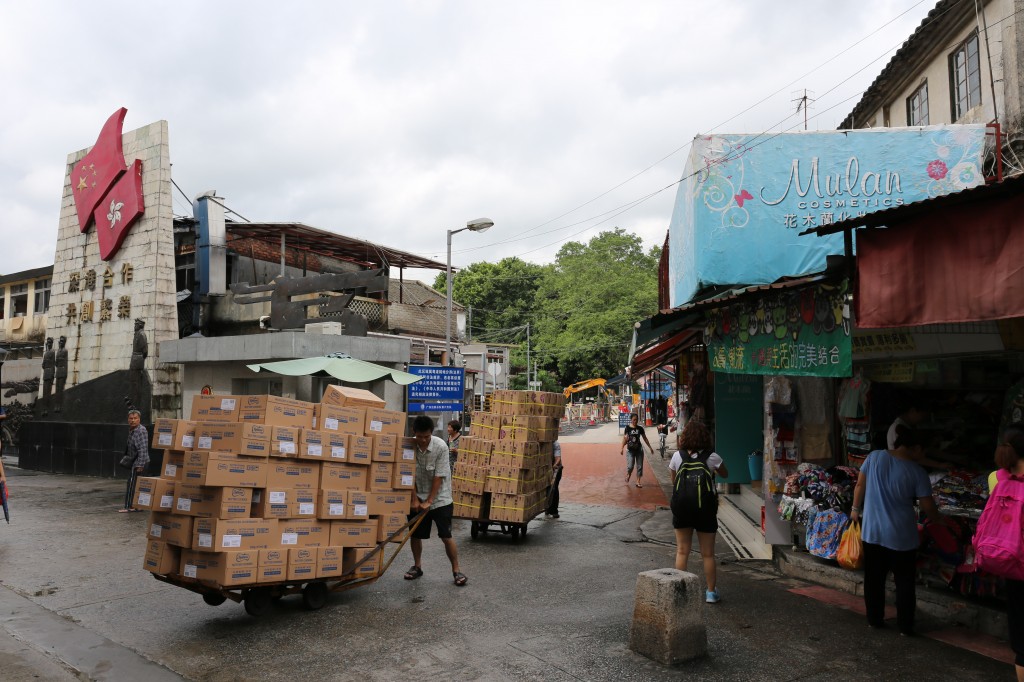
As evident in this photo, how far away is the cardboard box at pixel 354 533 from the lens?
617 centimetres

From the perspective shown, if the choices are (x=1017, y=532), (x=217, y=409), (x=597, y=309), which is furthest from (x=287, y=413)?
(x=597, y=309)

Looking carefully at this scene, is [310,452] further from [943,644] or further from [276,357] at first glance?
[276,357]

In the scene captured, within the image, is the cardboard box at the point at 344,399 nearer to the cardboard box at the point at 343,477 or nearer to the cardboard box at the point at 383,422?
the cardboard box at the point at 383,422

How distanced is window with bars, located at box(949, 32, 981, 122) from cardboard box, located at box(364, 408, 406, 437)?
14.0 metres

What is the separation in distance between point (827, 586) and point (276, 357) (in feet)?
37.4

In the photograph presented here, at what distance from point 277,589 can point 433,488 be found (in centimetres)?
180

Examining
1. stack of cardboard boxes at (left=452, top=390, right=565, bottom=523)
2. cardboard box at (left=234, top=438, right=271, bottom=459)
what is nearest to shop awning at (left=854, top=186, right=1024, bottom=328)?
cardboard box at (left=234, top=438, right=271, bottom=459)

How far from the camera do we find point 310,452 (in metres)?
6.02

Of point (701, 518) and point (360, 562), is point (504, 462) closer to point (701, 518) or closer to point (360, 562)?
point (360, 562)

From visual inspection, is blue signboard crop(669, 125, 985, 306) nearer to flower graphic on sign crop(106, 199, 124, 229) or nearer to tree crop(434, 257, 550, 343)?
flower graphic on sign crop(106, 199, 124, 229)

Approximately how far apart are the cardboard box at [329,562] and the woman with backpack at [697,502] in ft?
9.90

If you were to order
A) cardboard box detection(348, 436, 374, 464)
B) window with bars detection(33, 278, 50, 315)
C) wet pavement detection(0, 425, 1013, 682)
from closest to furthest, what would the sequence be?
wet pavement detection(0, 425, 1013, 682) < cardboard box detection(348, 436, 374, 464) < window with bars detection(33, 278, 50, 315)

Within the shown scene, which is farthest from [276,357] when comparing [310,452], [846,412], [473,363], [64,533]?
[473,363]

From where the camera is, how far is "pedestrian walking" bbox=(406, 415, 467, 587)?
7.10 metres
